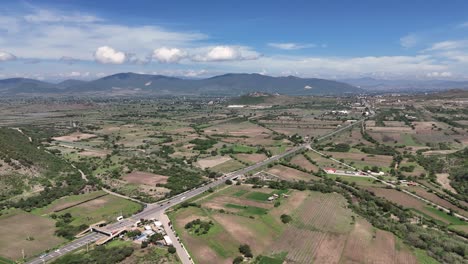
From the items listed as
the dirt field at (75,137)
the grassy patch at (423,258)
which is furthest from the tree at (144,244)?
the dirt field at (75,137)

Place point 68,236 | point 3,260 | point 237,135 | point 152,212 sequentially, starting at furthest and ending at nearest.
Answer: point 237,135 → point 152,212 → point 68,236 → point 3,260

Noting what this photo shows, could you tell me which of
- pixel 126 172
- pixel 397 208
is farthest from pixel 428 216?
pixel 126 172

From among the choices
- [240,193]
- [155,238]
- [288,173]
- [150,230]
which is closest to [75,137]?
[288,173]

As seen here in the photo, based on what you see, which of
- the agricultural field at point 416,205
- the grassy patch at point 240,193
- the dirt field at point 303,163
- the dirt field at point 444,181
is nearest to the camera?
the agricultural field at point 416,205

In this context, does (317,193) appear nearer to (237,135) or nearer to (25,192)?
(25,192)

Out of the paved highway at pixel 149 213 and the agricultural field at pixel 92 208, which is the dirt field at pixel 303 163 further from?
the agricultural field at pixel 92 208

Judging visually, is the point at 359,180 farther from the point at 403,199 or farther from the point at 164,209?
the point at 164,209
